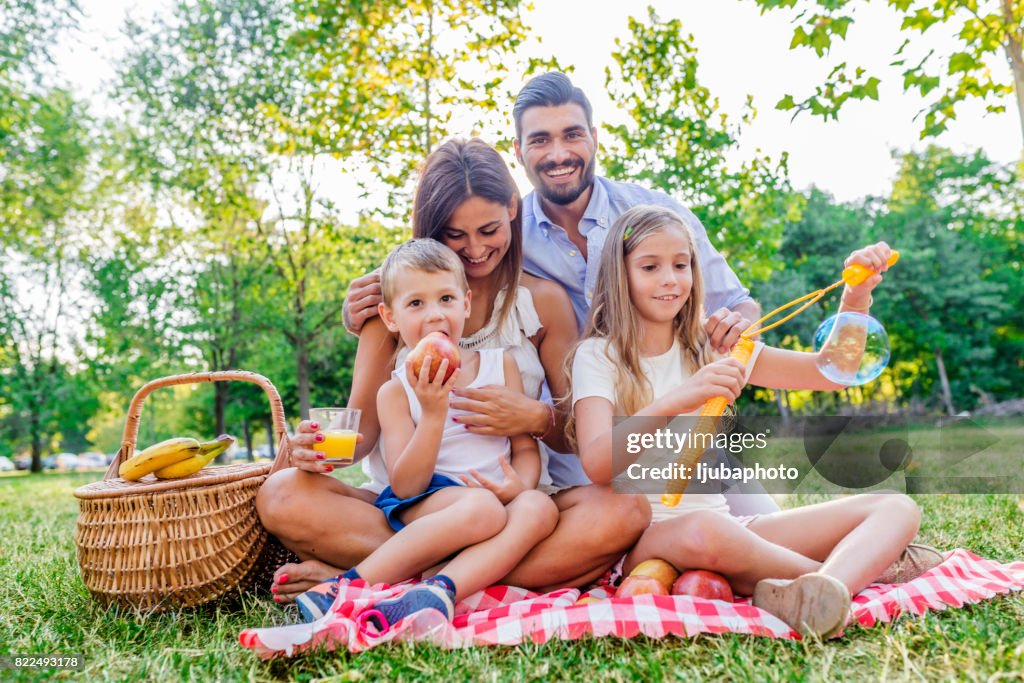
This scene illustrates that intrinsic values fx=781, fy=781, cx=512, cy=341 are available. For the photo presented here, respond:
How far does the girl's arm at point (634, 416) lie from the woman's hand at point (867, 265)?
55cm

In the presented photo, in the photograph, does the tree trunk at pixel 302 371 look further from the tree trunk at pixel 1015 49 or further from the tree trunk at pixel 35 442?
the tree trunk at pixel 1015 49

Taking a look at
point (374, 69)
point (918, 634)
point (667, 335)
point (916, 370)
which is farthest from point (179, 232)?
point (916, 370)

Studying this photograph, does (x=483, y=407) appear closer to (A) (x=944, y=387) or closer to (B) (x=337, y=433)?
(B) (x=337, y=433)

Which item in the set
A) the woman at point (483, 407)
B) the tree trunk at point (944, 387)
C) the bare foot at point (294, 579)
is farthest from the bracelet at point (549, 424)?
the tree trunk at point (944, 387)

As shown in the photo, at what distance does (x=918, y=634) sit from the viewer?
196 centimetres

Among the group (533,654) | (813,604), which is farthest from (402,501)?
(813,604)

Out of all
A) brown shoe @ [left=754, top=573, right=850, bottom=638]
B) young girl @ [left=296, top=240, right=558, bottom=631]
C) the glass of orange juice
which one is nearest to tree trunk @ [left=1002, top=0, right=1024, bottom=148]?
young girl @ [left=296, top=240, right=558, bottom=631]

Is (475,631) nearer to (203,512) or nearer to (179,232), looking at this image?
(203,512)

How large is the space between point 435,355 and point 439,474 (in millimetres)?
484

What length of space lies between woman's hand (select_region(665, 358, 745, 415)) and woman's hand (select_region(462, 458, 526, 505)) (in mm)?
619

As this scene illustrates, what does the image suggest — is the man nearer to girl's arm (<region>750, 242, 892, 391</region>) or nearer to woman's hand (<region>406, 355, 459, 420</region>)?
girl's arm (<region>750, 242, 892, 391</region>)

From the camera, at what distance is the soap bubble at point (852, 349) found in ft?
8.47

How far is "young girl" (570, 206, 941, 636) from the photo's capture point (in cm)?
230

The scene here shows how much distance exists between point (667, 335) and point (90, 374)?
19.1 m
